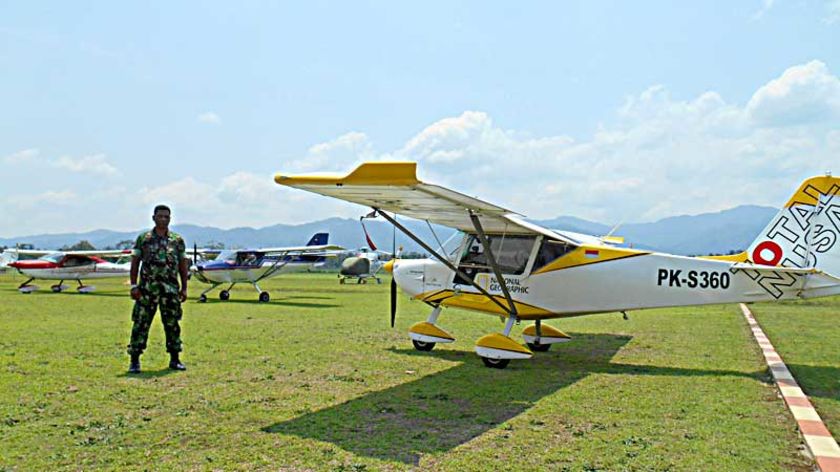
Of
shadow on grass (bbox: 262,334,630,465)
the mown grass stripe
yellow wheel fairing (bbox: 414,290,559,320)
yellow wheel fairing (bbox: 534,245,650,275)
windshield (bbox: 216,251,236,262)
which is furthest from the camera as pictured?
windshield (bbox: 216,251,236,262)

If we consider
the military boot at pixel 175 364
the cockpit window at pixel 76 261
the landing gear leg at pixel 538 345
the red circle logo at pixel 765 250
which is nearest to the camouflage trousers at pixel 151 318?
the military boot at pixel 175 364

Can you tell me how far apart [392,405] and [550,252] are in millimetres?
4276

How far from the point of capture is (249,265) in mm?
25672

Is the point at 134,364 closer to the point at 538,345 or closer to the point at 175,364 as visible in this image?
the point at 175,364

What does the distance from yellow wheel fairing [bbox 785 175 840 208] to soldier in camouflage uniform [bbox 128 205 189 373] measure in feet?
27.1

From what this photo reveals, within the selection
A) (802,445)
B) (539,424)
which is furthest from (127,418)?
(802,445)

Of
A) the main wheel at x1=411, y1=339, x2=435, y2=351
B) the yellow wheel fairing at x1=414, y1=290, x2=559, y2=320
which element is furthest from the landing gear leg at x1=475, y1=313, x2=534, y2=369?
the main wheel at x1=411, y1=339, x2=435, y2=351

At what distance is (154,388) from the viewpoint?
22.1 ft

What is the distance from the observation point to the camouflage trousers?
7.70 meters

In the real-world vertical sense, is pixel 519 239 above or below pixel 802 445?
above

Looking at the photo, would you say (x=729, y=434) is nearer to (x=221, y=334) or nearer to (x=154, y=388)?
(x=154, y=388)

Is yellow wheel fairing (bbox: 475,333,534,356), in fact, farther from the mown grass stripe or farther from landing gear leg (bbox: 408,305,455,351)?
the mown grass stripe

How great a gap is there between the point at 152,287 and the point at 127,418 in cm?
262

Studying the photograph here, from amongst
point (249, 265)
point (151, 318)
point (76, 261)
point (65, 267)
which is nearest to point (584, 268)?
point (151, 318)
